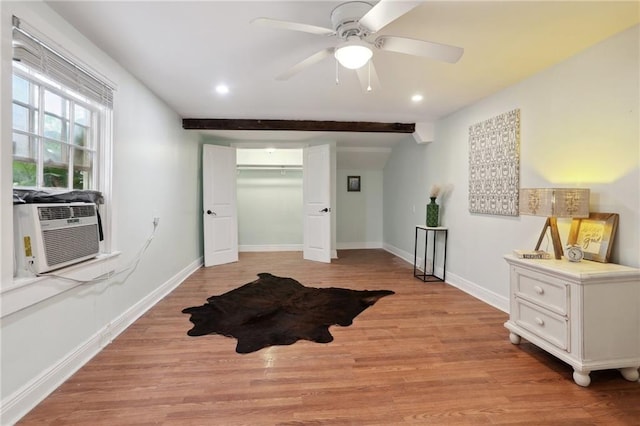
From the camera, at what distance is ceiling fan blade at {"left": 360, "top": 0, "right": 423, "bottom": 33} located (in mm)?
1290

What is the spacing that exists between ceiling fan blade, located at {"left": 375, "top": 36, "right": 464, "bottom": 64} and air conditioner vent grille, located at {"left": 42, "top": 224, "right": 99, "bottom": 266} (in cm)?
219

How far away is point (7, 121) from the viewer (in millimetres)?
1418

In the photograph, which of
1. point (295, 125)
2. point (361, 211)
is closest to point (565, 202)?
point (295, 125)

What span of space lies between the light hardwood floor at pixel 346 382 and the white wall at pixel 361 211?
3.84m

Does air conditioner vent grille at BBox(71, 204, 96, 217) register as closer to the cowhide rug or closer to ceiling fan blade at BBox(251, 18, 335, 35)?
the cowhide rug

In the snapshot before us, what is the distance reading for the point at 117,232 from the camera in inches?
93.6

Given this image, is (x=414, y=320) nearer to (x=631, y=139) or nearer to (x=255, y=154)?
(x=631, y=139)

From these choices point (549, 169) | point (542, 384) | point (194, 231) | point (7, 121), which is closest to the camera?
point (7, 121)

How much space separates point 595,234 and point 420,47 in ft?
5.92

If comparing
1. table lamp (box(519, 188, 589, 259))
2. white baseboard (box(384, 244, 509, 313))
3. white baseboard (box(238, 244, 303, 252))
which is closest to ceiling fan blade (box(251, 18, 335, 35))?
table lamp (box(519, 188, 589, 259))

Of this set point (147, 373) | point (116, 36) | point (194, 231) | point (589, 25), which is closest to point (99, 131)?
point (116, 36)

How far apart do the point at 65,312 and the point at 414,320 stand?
105 inches

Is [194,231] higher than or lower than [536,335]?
higher

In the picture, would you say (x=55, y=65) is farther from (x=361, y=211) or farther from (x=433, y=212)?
(x=361, y=211)
